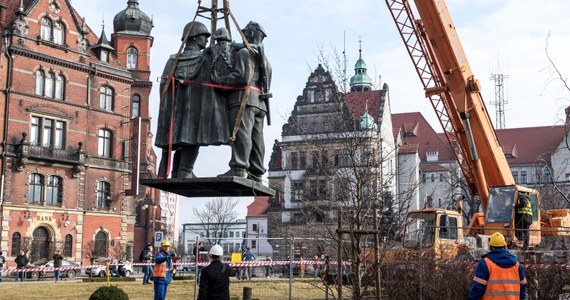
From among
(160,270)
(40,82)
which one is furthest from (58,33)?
(160,270)

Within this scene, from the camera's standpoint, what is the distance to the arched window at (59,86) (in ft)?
146

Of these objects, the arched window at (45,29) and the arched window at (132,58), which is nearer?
the arched window at (45,29)

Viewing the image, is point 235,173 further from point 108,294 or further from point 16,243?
point 16,243

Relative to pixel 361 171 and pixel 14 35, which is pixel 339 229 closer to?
pixel 361 171

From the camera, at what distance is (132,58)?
177 ft

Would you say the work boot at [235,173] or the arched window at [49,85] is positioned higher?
the arched window at [49,85]

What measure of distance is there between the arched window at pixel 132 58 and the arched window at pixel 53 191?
41.5 feet

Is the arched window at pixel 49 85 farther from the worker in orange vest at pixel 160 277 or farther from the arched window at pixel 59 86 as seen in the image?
the worker in orange vest at pixel 160 277

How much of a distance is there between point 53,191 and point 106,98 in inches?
296

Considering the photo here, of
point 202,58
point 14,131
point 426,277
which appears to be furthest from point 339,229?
point 14,131

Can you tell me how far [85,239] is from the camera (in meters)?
45.6

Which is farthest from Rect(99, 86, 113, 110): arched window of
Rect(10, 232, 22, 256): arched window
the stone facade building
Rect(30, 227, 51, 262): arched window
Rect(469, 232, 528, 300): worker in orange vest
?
Rect(469, 232, 528, 300): worker in orange vest

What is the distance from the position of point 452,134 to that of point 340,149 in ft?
22.8

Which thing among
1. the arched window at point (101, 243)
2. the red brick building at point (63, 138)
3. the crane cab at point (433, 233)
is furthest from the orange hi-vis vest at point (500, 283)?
the arched window at point (101, 243)
